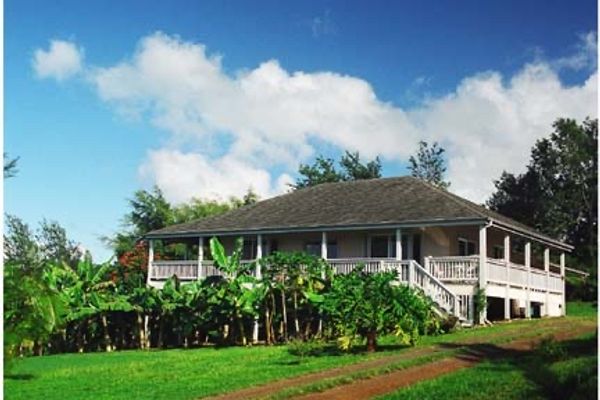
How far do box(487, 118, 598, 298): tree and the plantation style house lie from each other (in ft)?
33.8

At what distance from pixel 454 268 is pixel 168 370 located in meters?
10.5

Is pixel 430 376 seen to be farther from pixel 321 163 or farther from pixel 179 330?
pixel 321 163

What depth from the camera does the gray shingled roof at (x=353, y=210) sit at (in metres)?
23.6

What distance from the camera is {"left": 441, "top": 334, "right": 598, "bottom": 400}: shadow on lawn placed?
30.5 feet

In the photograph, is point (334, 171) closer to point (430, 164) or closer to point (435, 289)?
point (430, 164)

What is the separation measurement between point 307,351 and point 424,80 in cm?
522

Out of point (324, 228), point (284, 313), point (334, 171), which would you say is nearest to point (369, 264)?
point (324, 228)

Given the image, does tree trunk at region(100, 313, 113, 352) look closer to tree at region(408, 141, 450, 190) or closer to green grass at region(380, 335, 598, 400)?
green grass at region(380, 335, 598, 400)

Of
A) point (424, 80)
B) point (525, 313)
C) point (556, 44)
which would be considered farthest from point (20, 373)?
point (525, 313)

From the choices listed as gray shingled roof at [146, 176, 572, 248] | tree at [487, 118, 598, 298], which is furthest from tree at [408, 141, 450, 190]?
gray shingled roof at [146, 176, 572, 248]

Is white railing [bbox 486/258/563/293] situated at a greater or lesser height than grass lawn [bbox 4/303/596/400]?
greater

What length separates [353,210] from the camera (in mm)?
25891

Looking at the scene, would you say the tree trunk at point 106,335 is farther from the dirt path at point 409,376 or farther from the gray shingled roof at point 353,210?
the dirt path at point 409,376

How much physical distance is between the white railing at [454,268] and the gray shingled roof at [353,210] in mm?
991
